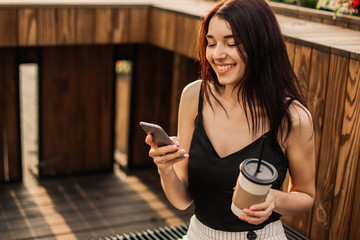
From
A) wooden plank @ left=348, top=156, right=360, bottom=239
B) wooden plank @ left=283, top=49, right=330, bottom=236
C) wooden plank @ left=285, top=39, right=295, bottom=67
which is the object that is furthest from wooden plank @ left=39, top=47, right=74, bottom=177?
wooden plank @ left=348, top=156, right=360, bottom=239

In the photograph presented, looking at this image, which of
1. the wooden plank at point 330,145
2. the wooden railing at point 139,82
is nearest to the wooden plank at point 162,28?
the wooden railing at point 139,82

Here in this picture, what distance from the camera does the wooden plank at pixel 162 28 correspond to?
4.38 metres

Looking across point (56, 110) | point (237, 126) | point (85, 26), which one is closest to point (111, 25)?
point (85, 26)

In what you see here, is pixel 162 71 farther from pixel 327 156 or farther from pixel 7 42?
pixel 327 156

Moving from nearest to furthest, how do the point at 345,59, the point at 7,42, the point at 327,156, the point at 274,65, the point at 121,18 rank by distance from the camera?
the point at 274,65
the point at 345,59
the point at 327,156
the point at 7,42
the point at 121,18

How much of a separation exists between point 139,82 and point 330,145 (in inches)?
124

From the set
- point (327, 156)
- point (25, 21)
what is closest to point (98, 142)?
point (25, 21)

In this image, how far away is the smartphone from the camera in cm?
178

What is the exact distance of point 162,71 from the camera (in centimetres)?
566

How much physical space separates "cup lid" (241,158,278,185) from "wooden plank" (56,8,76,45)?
3140 millimetres

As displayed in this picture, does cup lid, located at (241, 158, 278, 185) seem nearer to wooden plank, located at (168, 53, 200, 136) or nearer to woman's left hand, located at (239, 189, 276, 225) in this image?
woman's left hand, located at (239, 189, 276, 225)

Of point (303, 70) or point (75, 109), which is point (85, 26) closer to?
point (75, 109)

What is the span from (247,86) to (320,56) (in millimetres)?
881

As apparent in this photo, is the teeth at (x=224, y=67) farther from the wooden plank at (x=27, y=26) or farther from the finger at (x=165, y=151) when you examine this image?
the wooden plank at (x=27, y=26)
